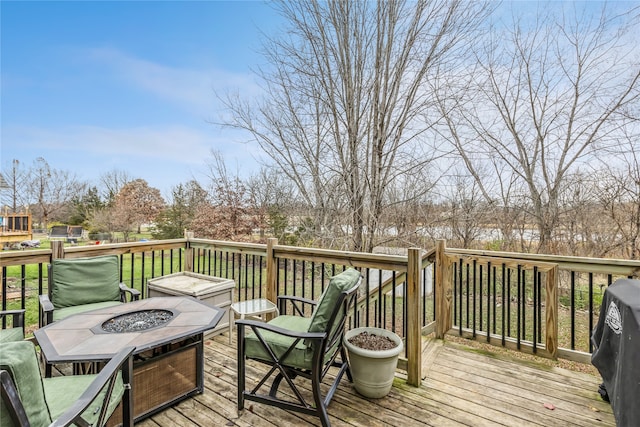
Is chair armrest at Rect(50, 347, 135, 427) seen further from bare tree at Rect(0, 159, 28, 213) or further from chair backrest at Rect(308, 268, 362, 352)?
bare tree at Rect(0, 159, 28, 213)

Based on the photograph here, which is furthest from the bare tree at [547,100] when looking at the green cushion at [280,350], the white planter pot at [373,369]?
the green cushion at [280,350]

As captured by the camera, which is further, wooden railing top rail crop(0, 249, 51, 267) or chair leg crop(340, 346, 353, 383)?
wooden railing top rail crop(0, 249, 51, 267)

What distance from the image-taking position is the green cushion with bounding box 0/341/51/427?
913 millimetres

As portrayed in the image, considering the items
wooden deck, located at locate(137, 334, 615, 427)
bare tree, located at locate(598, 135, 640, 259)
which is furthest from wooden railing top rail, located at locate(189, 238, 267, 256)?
bare tree, located at locate(598, 135, 640, 259)

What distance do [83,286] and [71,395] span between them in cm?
183

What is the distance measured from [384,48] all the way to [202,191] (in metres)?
7.97

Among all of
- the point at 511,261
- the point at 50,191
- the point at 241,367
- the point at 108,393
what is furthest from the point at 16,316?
the point at 50,191

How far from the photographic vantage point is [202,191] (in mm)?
10367

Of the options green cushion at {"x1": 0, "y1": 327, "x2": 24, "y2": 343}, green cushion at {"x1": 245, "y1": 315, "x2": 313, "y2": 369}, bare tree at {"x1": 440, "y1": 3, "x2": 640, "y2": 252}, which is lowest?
green cushion at {"x1": 245, "y1": 315, "x2": 313, "y2": 369}

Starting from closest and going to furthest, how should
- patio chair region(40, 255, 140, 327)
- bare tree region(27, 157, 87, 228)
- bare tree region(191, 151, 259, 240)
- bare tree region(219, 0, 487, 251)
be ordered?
patio chair region(40, 255, 140, 327), bare tree region(219, 0, 487, 251), bare tree region(191, 151, 259, 240), bare tree region(27, 157, 87, 228)

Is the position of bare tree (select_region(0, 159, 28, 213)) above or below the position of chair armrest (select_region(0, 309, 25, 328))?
above

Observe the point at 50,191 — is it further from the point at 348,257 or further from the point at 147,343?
the point at 348,257

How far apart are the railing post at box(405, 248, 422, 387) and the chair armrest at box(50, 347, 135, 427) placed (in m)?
1.97

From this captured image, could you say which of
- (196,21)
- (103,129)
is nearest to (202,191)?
(103,129)
